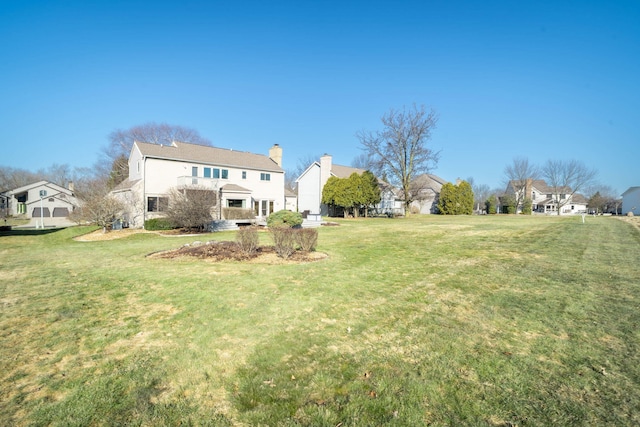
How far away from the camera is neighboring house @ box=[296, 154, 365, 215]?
132 ft

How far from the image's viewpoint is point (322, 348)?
12.2 feet

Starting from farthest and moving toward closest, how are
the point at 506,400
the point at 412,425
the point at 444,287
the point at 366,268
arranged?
the point at 366,268, the point at 444,287, the point at 506,400, the point at 412,425

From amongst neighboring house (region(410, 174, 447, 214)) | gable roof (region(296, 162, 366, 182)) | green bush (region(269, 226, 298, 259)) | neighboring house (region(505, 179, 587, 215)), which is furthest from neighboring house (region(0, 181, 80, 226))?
neighboring house (region(505, 179, 587, 215))

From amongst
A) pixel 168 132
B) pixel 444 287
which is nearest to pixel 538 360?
pixel 444 287

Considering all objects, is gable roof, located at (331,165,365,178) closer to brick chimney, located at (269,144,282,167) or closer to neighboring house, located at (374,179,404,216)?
neighboring house, located at (374,179,404,216)

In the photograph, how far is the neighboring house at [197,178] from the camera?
23422 mm

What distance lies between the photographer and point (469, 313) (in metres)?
4.84

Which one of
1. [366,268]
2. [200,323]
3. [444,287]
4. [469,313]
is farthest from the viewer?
[366,268]

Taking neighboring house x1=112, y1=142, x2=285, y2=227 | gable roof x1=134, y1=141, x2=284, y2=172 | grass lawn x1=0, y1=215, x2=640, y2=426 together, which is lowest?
grass lawn x1=0, y1=215, x2=640, y2=426

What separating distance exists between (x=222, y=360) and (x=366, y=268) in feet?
17.2

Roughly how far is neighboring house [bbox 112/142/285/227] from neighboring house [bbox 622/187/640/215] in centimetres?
6326

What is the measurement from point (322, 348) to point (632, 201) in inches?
3014

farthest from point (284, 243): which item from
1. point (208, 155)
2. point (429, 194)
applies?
point (429, 194)

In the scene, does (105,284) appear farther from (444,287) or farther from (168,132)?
(168,132)
